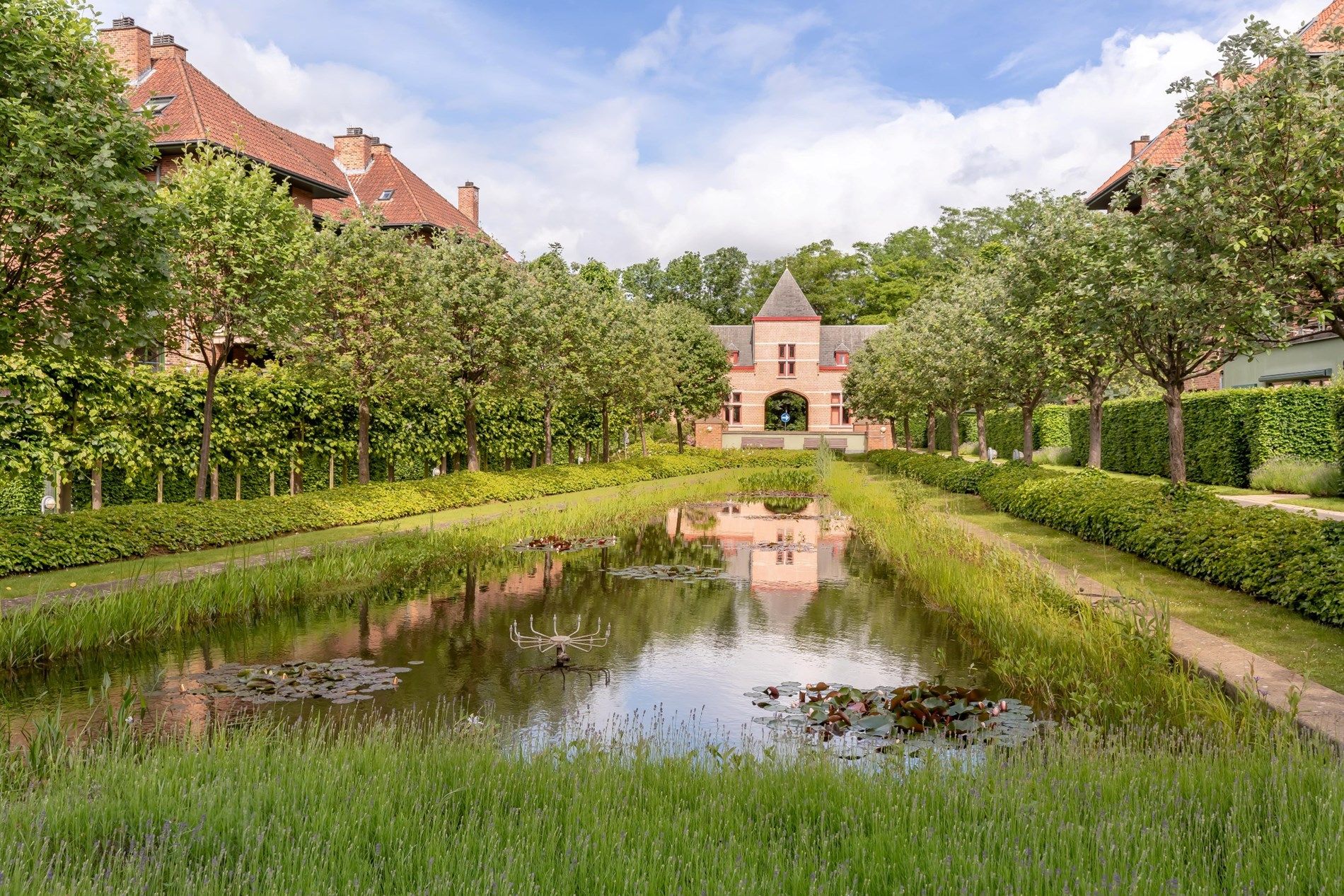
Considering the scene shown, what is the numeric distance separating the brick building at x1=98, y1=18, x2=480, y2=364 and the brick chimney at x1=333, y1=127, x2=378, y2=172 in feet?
0.10

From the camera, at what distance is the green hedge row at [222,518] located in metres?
11.5

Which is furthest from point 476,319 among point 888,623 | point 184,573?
point 888,623

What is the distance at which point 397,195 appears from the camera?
127 feet

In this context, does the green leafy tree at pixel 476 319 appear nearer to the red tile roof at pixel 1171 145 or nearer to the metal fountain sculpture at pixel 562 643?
the metal fountain sculpture at pixel 562 643

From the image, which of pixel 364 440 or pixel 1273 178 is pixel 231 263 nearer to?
pixel 364 440

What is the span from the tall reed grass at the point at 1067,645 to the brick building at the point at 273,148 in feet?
52.8

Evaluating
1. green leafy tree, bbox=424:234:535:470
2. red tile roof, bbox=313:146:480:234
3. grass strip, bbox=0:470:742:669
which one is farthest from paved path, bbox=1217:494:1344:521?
red tile roof, bbox=313:146:480:234

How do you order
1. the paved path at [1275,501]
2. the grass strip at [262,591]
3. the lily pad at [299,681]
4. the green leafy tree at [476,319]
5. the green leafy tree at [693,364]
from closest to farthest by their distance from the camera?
the lily pad at [299,681] → the grass strip at [262,591] → the paved path at [1275,501] → the green leafy tree at [476,319] → the green leafy tree at [693,364]

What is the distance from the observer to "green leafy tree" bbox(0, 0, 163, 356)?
29.2 ft

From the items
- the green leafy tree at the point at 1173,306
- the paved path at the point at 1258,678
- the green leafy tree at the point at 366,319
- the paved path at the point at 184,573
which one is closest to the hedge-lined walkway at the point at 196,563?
the paved path at the point at 184,573

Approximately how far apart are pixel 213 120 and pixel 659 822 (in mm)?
31818

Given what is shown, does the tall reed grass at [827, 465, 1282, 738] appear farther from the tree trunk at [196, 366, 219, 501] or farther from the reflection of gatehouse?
the reflection of gatehouse

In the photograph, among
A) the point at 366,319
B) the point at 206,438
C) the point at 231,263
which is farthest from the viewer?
the point at 366,319

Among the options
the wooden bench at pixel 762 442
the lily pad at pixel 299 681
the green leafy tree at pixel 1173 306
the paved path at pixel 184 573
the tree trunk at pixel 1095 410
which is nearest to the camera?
the lily pad at pixel 299 681
